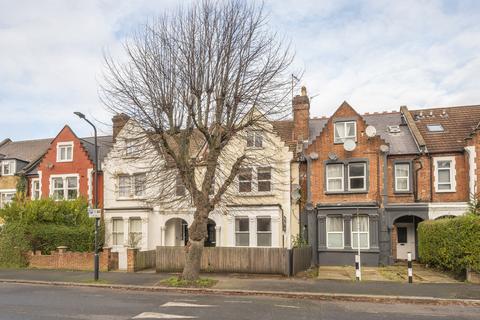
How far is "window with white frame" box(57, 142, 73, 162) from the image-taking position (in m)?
31.7

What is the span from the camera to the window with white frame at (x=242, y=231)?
2598 cm

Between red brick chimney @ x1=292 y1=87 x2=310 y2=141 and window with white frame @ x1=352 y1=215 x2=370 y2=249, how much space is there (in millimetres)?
6261

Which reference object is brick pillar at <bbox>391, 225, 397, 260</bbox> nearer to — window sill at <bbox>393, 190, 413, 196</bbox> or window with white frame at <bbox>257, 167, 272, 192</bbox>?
window sill at <bbox>393, 190, 413, 196</bbox>

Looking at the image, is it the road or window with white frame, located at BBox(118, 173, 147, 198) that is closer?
the road

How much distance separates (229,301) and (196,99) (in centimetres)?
750

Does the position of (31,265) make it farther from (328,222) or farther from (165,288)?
(328,222)

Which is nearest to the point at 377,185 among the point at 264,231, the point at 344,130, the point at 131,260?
the point at 344,130

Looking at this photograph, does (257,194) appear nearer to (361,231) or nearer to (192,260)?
(361,231)

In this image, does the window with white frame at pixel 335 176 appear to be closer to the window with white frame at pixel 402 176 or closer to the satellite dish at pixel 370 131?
the satellite dish at pixel 370 131

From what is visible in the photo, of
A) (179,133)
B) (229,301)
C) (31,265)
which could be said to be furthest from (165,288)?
(31,265)

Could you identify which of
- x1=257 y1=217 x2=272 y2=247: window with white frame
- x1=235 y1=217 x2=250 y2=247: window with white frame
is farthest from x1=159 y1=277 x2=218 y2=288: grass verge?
x1=235 y1=217 x2=250 y2=247: window with white frame

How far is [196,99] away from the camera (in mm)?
16797

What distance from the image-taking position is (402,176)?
1014 inches

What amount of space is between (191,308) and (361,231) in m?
14.9
